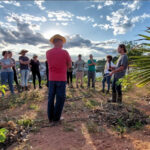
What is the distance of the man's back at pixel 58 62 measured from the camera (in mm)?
2625

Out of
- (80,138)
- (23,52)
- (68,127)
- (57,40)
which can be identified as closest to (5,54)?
(23,52)

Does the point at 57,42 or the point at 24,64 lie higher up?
the point at 57,42

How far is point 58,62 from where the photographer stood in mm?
2635

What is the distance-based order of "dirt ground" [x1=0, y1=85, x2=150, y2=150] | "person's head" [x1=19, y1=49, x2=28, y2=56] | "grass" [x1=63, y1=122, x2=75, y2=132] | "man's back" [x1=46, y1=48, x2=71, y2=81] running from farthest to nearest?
1. "person's head" [x1=19, y1=49, x2=28, y2=56]
2. "man's back" [x1=46, y1=48, x2=71, y2=81]
3. "grass" [x1=63, y1=122, x2=75, y2=132]
4. "dirt ground" [x1=0, y1=85, x2=150, y2=150]

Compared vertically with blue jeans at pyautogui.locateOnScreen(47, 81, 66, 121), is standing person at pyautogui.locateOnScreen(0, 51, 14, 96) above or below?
above

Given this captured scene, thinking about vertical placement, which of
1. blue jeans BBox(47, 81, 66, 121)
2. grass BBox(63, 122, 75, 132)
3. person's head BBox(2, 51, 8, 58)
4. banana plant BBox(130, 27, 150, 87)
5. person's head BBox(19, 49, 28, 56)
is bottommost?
grass BBox(63, 122, 75, 132)

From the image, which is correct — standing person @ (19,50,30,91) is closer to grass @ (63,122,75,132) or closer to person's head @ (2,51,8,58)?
person's head @ (2,51,8,58)

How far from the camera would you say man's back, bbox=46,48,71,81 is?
8.61 ft

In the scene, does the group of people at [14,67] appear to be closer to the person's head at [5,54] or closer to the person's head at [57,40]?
the person's head at [5,54]

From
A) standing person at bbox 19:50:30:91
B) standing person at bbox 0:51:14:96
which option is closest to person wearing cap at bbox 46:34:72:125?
standing person at bbox 0:51:14:96

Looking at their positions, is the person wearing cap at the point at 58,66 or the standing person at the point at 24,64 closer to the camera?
the person wearing cap at the point at 58,66

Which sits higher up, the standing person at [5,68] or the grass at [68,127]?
the standing person at [5,68]

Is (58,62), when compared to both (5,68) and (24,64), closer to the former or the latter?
(5,68)

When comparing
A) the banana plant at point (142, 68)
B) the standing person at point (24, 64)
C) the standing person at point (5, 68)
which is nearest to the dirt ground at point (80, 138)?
the banana plant at point (142, 68)
